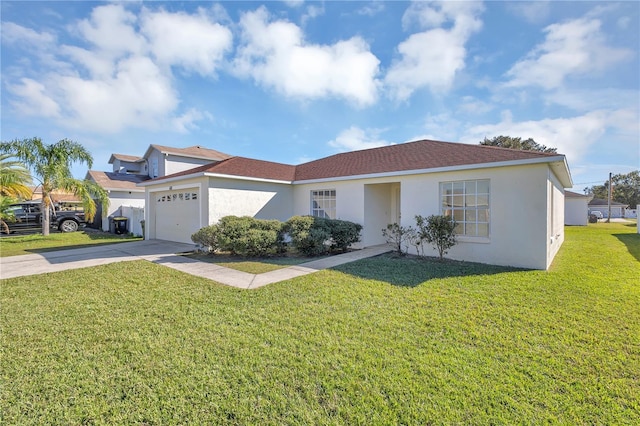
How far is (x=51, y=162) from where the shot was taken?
1566cm

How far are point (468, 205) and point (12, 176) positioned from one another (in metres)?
22.8

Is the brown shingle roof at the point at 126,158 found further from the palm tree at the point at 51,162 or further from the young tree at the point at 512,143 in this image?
the young tree at the point at 512,143

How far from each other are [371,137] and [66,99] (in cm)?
1644

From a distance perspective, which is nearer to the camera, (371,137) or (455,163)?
(455,163)

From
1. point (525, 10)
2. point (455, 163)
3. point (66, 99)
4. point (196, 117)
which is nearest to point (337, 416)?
point (455, 163)

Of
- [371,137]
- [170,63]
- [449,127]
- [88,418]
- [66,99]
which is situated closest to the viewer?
[88,418]

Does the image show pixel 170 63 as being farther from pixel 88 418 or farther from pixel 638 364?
pixel 638 364

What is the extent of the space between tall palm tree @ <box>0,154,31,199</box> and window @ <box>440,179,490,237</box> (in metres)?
22.0

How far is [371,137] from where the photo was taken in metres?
19.2

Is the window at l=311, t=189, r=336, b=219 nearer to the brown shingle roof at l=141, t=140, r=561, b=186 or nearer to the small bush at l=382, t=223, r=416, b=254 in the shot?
the brown shingle roof at l=141, t=140, r=561, b=186

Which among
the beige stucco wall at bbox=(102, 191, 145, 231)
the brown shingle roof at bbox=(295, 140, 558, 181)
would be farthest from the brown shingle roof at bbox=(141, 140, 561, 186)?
the beige stucco wall at bbox=(102, 191, 145, 231)

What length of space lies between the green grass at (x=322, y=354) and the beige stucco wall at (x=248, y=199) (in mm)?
5619

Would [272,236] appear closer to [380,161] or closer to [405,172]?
[405,172]

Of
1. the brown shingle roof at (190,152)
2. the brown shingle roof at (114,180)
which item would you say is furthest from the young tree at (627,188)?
the brown shingle roof at (114,180)
